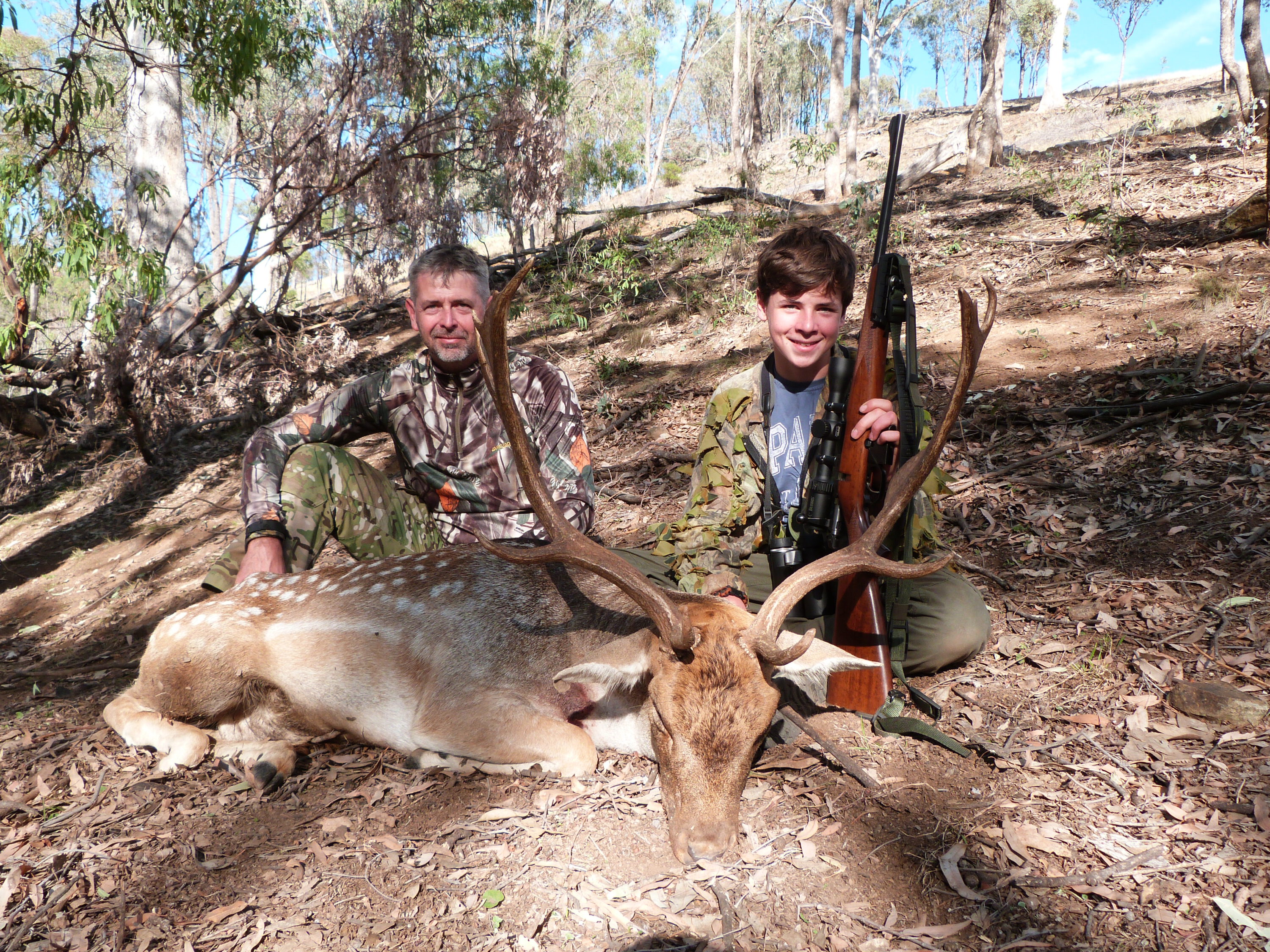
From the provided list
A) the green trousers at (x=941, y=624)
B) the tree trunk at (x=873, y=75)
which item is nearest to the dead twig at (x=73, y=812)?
the green trousers at (x=941, y=624)

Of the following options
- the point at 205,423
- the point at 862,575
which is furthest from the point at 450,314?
the point at 205,423

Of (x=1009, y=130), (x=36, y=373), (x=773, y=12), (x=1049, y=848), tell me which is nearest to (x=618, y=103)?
(x=773, y=12)

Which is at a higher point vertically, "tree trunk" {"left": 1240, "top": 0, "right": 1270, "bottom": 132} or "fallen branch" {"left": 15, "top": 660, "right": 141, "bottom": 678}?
"tree trunk" {"left": 1240, "top": 0, "right": 1270, "bottom": 132}

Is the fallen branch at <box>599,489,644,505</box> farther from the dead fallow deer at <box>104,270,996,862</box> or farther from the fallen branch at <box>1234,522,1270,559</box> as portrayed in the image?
the fallen branch at <box>1234,522,1270,559</box>

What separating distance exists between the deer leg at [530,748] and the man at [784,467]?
98 centimetres

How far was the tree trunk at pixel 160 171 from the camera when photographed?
1253 cm

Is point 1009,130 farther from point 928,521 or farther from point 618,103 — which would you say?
point 928,521

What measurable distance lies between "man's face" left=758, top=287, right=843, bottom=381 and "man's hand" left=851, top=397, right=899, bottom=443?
0.45m

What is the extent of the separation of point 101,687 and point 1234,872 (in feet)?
20.0

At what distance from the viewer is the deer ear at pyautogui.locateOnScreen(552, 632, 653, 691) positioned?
3.45 metres

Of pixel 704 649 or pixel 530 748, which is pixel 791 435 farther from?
pixel 530 748

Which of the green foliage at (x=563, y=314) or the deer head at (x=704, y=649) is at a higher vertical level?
the green foliage at (x=563, y=314)

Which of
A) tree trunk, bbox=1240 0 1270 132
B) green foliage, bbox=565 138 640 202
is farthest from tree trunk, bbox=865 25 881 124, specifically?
tree trunk, bbox=1240 0 1270 132

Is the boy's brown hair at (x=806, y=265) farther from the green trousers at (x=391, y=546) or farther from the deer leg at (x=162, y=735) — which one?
the deer leg at (x=162, y=735)
